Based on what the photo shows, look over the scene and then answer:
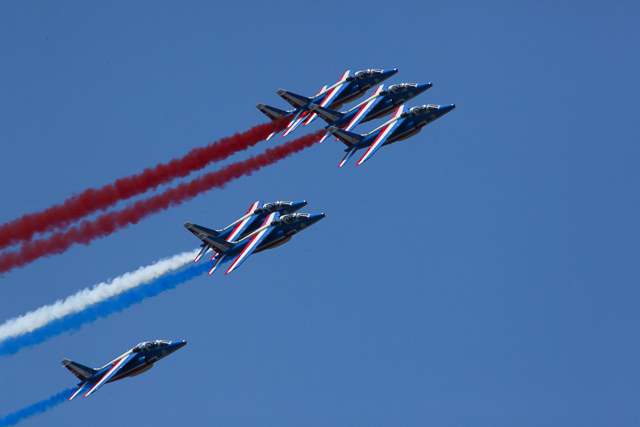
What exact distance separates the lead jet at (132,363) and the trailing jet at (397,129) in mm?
26700

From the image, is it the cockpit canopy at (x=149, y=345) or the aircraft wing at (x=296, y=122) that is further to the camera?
the aircraft wing at (x=296, y=122)

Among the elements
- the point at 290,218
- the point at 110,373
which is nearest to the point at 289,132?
the point at 290,218

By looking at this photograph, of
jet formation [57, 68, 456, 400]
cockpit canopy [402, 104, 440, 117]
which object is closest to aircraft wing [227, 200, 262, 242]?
jet formation [57, 68, 456, 400]

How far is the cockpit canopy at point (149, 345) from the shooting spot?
104m

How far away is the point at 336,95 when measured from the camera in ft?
394

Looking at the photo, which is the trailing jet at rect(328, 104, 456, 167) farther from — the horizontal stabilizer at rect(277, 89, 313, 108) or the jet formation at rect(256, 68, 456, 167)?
the horizontal stabilizer at rect(277, 89, 313, 108)

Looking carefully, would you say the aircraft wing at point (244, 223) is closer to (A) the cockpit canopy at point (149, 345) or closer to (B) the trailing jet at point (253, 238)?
(B) the trailing jet at point (253, 238)

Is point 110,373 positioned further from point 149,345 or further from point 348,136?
point 348,136

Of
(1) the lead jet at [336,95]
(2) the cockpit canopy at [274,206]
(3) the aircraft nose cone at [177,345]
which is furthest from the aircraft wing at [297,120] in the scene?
(3) the aircraft nose cone at [177,345]

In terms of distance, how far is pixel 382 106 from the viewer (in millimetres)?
115938

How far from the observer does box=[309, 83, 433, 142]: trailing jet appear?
116 meters

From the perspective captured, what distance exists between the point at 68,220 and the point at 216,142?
60.5 ft

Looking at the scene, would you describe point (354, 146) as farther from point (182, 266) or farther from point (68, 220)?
point (68, 220)

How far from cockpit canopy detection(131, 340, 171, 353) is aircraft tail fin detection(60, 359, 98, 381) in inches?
198
